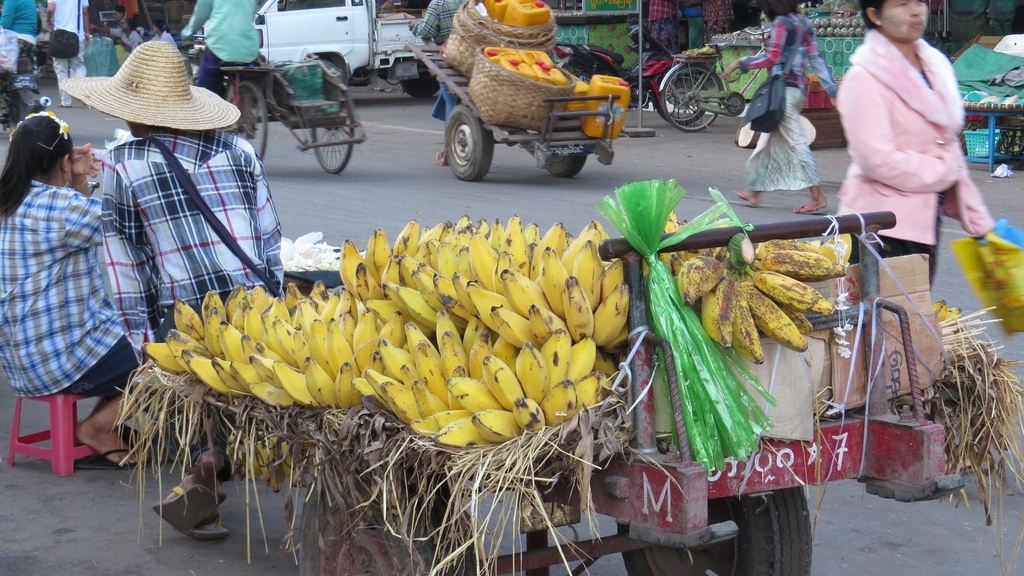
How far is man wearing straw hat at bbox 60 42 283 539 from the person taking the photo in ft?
13.2

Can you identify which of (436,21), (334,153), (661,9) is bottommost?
(334,153)

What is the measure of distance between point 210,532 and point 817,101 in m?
10.2

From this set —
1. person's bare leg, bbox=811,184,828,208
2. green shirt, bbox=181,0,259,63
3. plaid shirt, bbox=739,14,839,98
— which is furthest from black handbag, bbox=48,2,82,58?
person's bare leg, bbox=811,184,828,208

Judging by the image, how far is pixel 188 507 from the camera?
12.4 ft

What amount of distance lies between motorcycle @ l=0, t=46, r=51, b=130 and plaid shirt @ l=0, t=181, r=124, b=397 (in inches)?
365

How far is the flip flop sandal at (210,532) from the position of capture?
12.9 feet

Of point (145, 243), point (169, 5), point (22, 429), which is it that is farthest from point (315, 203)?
point (169, 5)

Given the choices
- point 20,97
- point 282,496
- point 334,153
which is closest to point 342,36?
point 20,97

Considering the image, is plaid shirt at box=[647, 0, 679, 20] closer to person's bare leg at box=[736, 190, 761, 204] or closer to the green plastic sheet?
person's bare leg at box=[736, 190, 761, 204]

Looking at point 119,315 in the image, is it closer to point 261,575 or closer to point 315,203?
point 261,575

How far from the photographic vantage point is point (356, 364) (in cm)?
298

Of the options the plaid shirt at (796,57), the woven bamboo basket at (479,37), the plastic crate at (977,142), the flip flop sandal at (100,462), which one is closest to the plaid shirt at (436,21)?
the woven bamboo basket at (479,37)

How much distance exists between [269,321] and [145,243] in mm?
1086

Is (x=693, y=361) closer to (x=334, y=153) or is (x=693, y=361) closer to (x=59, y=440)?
(x=59, y=440)
